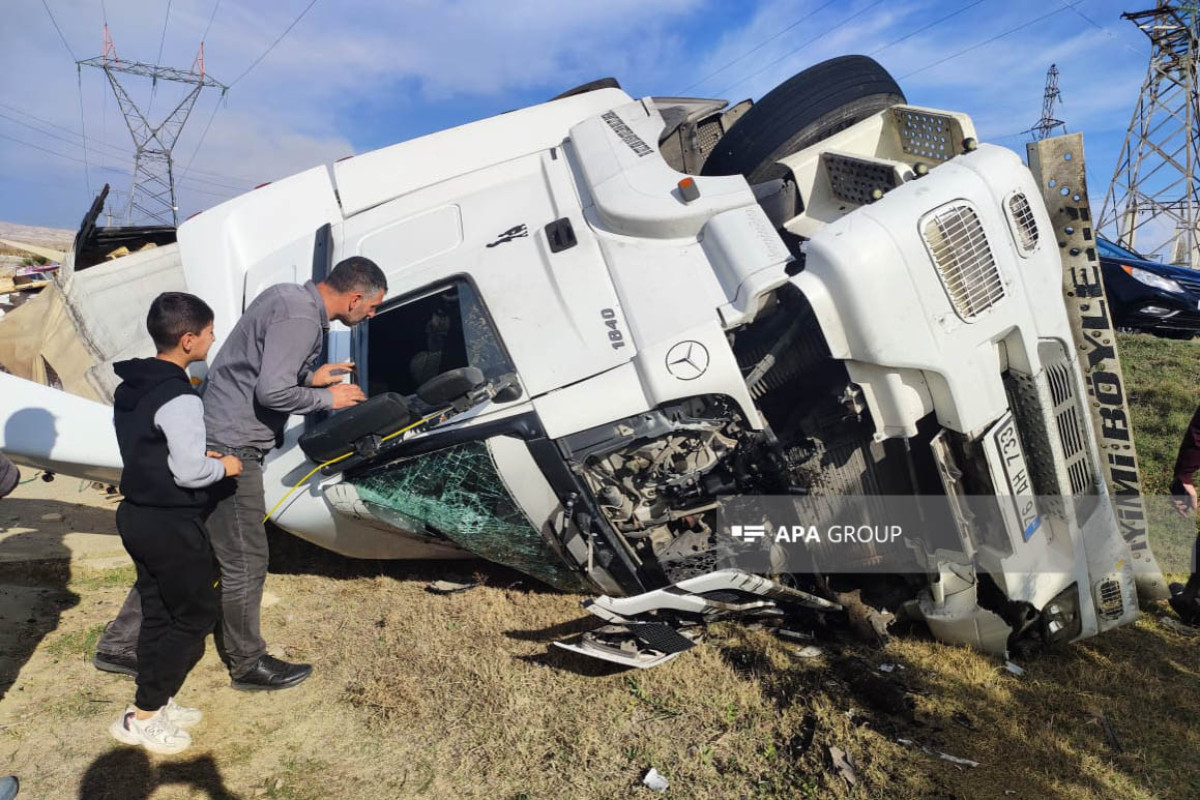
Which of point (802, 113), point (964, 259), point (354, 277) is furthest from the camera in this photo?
point (802, 113)

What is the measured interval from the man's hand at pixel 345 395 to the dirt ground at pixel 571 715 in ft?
3.72

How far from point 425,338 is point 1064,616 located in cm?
297

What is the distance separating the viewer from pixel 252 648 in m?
3.08

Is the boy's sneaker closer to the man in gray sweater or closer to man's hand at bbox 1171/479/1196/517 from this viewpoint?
the man in gray sweater

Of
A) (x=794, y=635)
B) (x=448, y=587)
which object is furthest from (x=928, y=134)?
(x=448, y=587)

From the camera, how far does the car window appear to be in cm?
823

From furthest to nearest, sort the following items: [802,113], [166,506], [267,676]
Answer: [802,113] < [267,676] < [166,506]

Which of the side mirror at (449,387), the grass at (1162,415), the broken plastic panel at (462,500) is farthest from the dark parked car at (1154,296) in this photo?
the side mirror at (449,387)

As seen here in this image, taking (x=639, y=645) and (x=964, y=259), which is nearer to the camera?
(x=964, y=259)

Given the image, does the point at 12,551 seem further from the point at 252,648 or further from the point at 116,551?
the point at 252,648

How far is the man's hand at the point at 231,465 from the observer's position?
2.62 metres

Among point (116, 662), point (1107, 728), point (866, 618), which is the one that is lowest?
point (1107, 728)

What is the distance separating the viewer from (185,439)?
2.49 metres

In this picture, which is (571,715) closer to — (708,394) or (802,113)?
(708,394)
